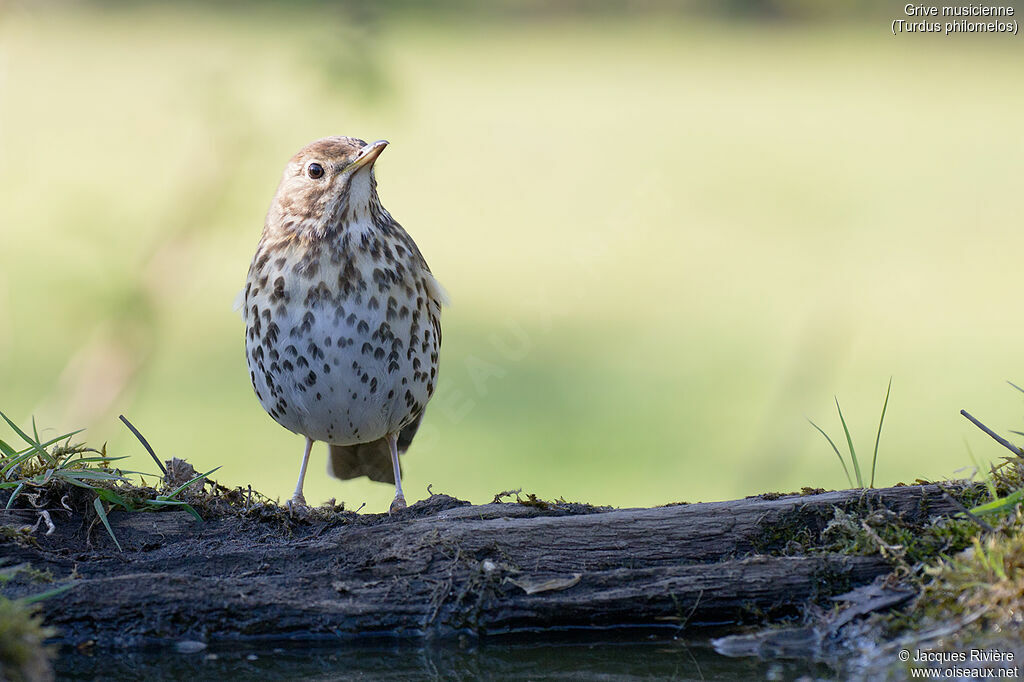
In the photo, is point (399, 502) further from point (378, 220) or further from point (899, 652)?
point (899, 652)

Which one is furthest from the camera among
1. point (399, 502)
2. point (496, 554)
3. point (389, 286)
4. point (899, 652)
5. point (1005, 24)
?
point (1005, 24)

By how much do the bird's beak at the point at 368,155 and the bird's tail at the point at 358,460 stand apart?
147 centimetres

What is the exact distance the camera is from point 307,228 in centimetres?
453

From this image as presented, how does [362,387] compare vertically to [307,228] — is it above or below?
below

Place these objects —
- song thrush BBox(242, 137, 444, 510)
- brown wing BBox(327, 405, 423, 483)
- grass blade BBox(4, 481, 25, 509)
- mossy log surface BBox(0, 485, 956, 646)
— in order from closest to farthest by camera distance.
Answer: mossy log surface BBox(0, 485, 956, 646), grass blade BBox(4, 481, 25, 509), song thrush BBox(242, 137, 444, 510), brown wing BBox(327, 405, 423, 483)

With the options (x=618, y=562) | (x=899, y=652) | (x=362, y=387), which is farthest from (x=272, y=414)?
(x=899, y=652)

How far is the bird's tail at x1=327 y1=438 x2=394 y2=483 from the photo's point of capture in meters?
5.52

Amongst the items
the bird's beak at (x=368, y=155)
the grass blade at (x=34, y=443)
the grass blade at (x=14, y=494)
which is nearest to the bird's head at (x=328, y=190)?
the bird's beak at (x=368, y=155)

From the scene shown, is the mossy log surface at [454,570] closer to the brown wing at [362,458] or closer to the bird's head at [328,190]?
the bird's head at [328,190]

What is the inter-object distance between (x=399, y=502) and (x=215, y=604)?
1.57 meters

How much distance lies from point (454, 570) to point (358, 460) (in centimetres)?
225

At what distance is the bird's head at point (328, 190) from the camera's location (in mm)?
4523

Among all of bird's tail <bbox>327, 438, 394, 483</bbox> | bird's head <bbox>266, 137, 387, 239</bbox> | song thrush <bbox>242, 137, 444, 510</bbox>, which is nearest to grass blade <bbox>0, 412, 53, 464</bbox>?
song thrush <bbox>242, 137, 444, 510</bbox>

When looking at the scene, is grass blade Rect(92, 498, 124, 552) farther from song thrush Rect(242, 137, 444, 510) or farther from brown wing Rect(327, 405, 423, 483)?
brown wing Rect(327, 405, 423, 483)
